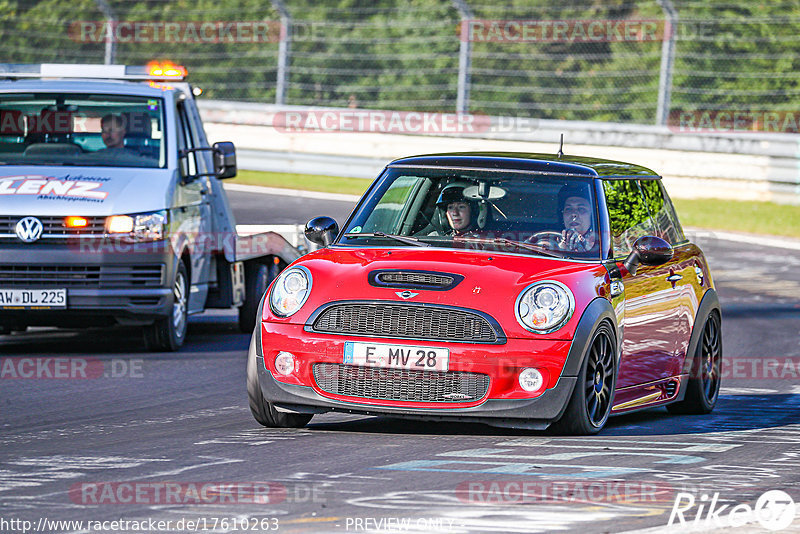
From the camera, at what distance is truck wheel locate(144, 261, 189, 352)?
38.7 feet

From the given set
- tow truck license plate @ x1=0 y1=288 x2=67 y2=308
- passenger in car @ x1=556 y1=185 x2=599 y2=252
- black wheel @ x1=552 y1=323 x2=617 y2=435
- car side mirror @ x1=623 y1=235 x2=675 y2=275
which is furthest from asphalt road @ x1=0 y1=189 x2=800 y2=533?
passenger in car @ x1=556 y1=185 x2=599 y2=252

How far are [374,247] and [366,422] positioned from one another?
96 cm

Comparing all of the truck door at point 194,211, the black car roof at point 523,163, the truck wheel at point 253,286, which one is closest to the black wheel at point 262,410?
the black car roof at point 523,163

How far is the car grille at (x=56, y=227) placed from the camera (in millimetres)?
11211

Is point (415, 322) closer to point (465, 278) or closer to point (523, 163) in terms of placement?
point (465, 278)

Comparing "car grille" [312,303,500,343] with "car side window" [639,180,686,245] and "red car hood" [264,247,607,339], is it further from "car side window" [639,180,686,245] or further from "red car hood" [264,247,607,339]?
"car side window" [639,180,686,245]

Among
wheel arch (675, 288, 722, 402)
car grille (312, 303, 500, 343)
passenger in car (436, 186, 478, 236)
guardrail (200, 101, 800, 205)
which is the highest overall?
passenger in car (436, 186, 478, 236)

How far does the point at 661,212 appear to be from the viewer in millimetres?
9625

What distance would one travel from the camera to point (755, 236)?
21.8 meters

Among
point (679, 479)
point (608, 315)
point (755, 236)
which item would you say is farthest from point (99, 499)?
point (755, 236)

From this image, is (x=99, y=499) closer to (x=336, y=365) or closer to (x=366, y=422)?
(x=336, y=365)

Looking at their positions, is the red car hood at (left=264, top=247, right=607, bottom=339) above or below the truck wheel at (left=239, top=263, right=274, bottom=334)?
above

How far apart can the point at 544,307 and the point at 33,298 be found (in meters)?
4.94

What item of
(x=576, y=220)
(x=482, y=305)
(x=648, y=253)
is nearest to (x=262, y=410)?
(x=482, y=305)
